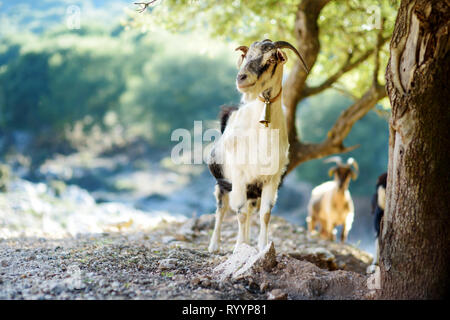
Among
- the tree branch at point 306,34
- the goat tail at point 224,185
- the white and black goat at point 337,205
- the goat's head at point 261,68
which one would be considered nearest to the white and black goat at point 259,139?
the goat's head at point 261,68

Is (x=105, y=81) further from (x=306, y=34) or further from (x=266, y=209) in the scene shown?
(x=266, y=209)

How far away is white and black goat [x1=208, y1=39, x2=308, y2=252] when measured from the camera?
4.62m

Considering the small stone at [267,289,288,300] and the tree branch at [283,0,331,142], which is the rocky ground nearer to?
the small stone at [267,289,288,300]

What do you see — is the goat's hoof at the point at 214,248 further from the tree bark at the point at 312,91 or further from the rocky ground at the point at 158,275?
the tree bark at the point at 312,91

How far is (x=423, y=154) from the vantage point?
11.4 ft

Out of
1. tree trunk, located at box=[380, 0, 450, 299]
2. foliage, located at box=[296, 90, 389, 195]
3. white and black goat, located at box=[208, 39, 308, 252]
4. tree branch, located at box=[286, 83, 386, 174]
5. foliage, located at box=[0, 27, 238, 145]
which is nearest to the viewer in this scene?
tree trunk, located at box=[380, 0, 450, 299]

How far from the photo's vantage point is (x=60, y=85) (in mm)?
33031

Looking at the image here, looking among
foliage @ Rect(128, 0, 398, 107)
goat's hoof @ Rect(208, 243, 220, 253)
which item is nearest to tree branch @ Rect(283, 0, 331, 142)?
foliage @ Rect(128, 0, 398, 107)

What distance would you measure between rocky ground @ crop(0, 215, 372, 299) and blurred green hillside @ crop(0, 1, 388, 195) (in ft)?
89.8

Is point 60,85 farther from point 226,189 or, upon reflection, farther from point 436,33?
point 436,33

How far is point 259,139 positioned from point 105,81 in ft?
108

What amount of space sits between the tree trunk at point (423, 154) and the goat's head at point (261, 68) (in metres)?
1.37

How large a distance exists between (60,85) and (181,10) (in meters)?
27.3
